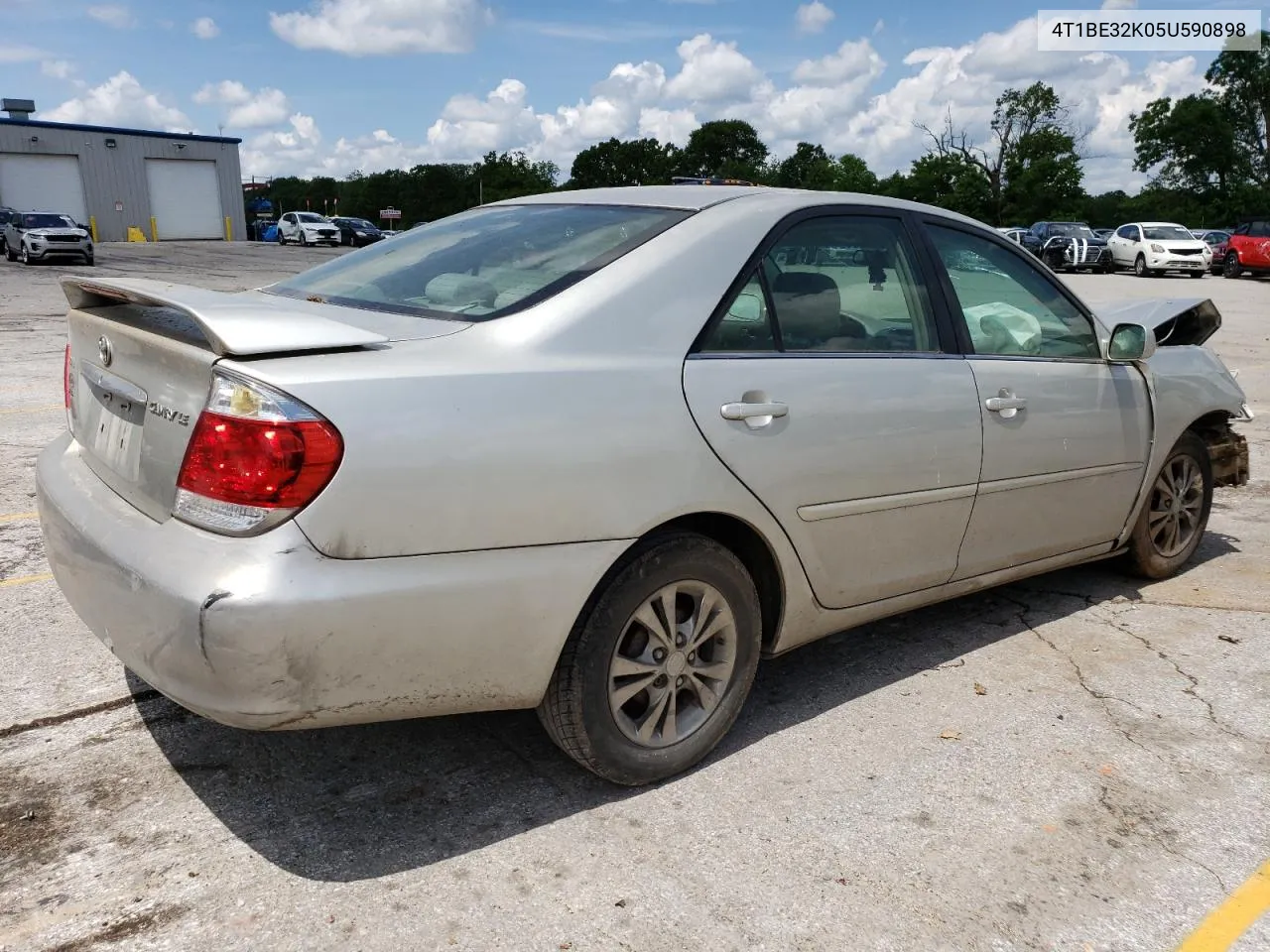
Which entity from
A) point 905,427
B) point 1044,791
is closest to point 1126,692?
point 1044,791

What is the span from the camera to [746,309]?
3.01m

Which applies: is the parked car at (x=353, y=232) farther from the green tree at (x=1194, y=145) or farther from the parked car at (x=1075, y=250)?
the green tree at (x=1194, y=145)

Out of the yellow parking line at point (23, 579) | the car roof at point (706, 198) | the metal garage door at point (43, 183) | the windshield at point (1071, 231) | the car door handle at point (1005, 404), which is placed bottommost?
the yellow parking line at point (23, 579)

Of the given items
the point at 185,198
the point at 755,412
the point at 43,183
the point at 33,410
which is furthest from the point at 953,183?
the point at 755,412

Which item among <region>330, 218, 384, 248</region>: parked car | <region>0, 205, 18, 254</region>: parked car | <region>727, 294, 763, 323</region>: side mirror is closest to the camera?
<region>727, 294, 763, 323</region>: side mirror

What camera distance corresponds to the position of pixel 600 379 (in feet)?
8.60

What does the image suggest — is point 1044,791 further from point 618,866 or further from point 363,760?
point 363,760

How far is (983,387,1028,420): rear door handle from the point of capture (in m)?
3.54

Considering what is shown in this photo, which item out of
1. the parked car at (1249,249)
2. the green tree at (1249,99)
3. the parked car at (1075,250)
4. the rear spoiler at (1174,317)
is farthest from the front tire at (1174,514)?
the green tree at (1249,99)

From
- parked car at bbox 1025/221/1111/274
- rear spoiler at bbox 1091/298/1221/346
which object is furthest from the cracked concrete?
parked car at bbox 1025/221/1111/274

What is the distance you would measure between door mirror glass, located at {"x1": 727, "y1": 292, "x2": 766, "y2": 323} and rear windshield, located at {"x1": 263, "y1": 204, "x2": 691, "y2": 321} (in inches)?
12.0

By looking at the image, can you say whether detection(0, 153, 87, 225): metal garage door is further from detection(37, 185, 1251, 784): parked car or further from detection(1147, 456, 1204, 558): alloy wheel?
detection(1147, 456, 1204, 558): alloy wheel

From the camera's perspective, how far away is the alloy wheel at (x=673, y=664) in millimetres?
2793

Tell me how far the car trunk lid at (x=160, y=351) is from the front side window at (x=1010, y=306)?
1925 mm
